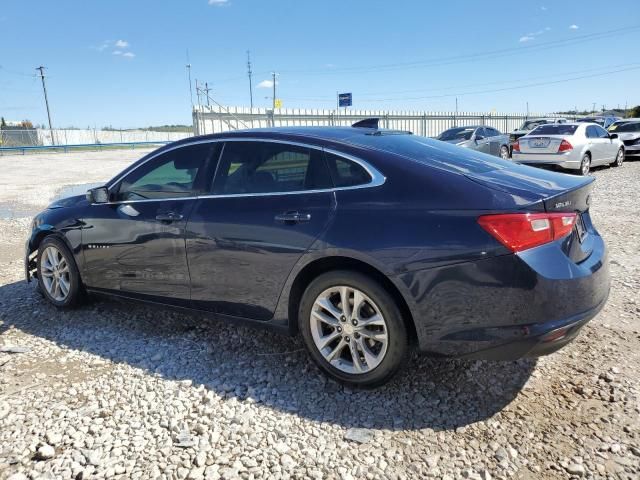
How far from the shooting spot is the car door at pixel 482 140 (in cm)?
1763

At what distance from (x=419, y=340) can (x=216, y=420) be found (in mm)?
1278

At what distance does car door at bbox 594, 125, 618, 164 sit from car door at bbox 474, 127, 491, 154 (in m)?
3.45

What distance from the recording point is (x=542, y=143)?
14.0 metres

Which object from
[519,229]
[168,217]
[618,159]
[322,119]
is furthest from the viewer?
[322,119]

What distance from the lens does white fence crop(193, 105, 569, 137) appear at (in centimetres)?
3123

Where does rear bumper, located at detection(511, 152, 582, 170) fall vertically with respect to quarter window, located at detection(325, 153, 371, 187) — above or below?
below

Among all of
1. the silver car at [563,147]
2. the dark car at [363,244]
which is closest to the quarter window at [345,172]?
the dark car at [363,244]

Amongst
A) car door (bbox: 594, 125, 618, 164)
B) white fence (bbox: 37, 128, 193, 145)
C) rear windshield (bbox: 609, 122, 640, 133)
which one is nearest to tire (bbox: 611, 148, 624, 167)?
car door (bbox: 594, 125, 618, 164)

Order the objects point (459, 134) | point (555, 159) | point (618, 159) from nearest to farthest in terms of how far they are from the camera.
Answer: point (555, 159), point (618, 159), point (459, 134)

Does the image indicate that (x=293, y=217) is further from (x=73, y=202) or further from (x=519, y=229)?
(x=73, y=202)

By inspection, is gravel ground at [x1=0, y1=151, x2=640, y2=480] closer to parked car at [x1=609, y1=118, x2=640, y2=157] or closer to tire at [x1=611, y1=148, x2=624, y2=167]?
tire at [x1=611, y1=148, x2=624, y2=167]

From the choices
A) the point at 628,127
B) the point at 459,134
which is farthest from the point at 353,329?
the point at 628,127

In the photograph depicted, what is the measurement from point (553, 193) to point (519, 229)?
0.39 meters

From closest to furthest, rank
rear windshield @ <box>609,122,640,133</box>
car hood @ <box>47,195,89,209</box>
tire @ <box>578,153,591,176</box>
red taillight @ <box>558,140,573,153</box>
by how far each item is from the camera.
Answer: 1. car hood @ <box>47,195,89,209</box>
2. red taillight @ <box>558,140,573,153</box>
3. tire @ <box>578,153,591,176</box>
4. rear windshield @ <box>609,122,640,133</box>
